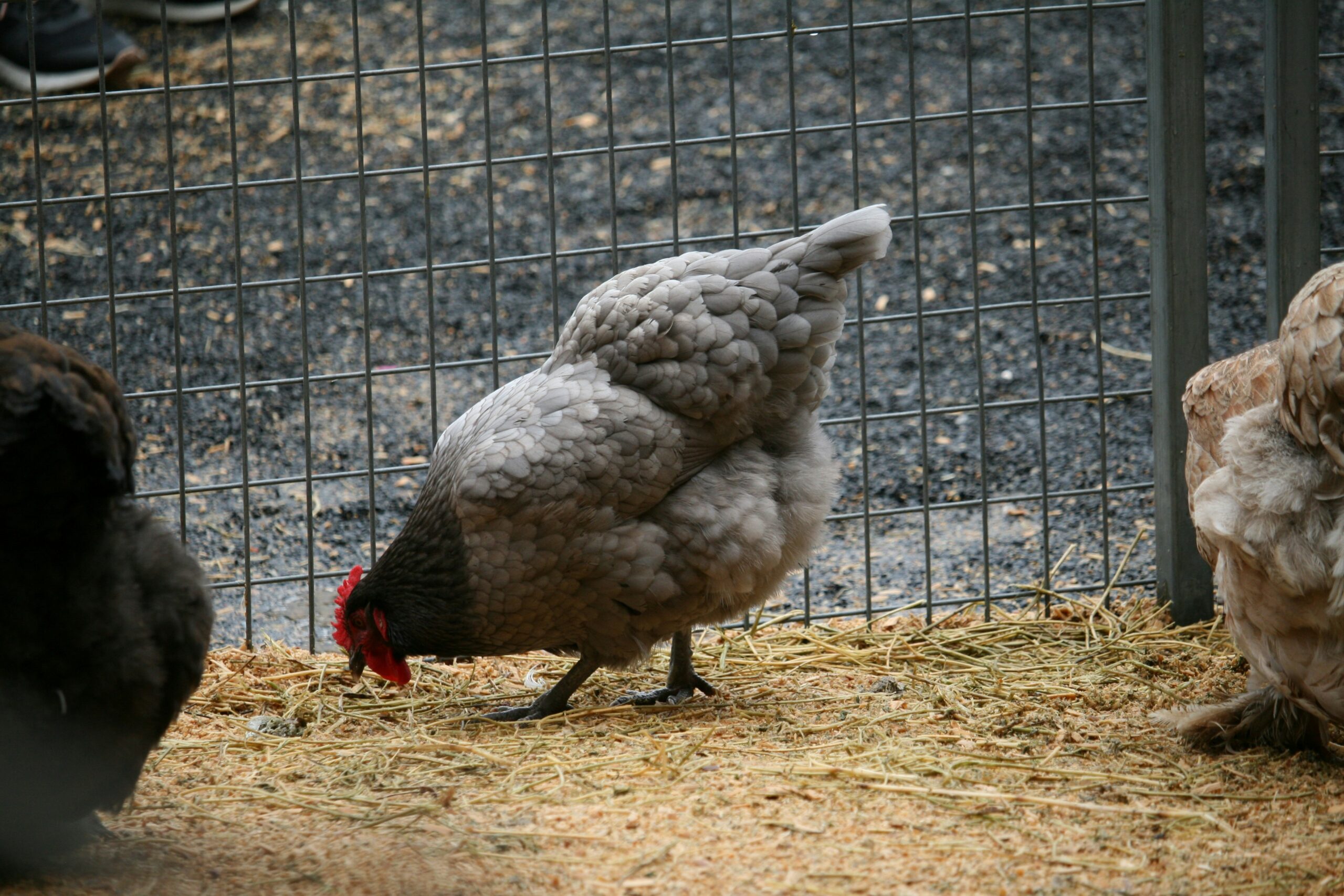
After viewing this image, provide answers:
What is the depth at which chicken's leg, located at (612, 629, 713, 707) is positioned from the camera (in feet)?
12.3

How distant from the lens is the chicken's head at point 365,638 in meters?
3.58

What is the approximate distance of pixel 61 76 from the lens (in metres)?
7.35

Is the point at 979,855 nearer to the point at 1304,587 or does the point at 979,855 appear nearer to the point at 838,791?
the point at 838,791

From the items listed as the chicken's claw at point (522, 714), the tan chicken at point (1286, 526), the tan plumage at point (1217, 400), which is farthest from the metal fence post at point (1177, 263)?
the chicken's claw at point (522, 714)

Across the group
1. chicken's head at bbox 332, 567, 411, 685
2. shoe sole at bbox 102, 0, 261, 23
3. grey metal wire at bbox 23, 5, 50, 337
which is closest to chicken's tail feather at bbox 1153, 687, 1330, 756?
chicken's head at bbox 332, 567, 411, 685

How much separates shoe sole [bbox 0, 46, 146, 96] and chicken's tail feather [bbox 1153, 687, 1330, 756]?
22.1 feet

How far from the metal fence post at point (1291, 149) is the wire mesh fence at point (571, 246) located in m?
0.47

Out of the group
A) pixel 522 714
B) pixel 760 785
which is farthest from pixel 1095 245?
pixel 522 714

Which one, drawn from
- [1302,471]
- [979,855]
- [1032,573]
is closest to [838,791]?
[979,855]

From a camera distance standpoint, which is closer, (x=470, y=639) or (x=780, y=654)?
(x=470, y=639)

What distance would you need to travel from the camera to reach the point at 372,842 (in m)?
2.51

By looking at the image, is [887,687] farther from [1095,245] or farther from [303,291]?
[303,291]

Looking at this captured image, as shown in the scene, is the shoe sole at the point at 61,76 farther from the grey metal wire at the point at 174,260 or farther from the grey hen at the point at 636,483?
the grey hen at the point at 636,483

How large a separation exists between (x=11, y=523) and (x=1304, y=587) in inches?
109
